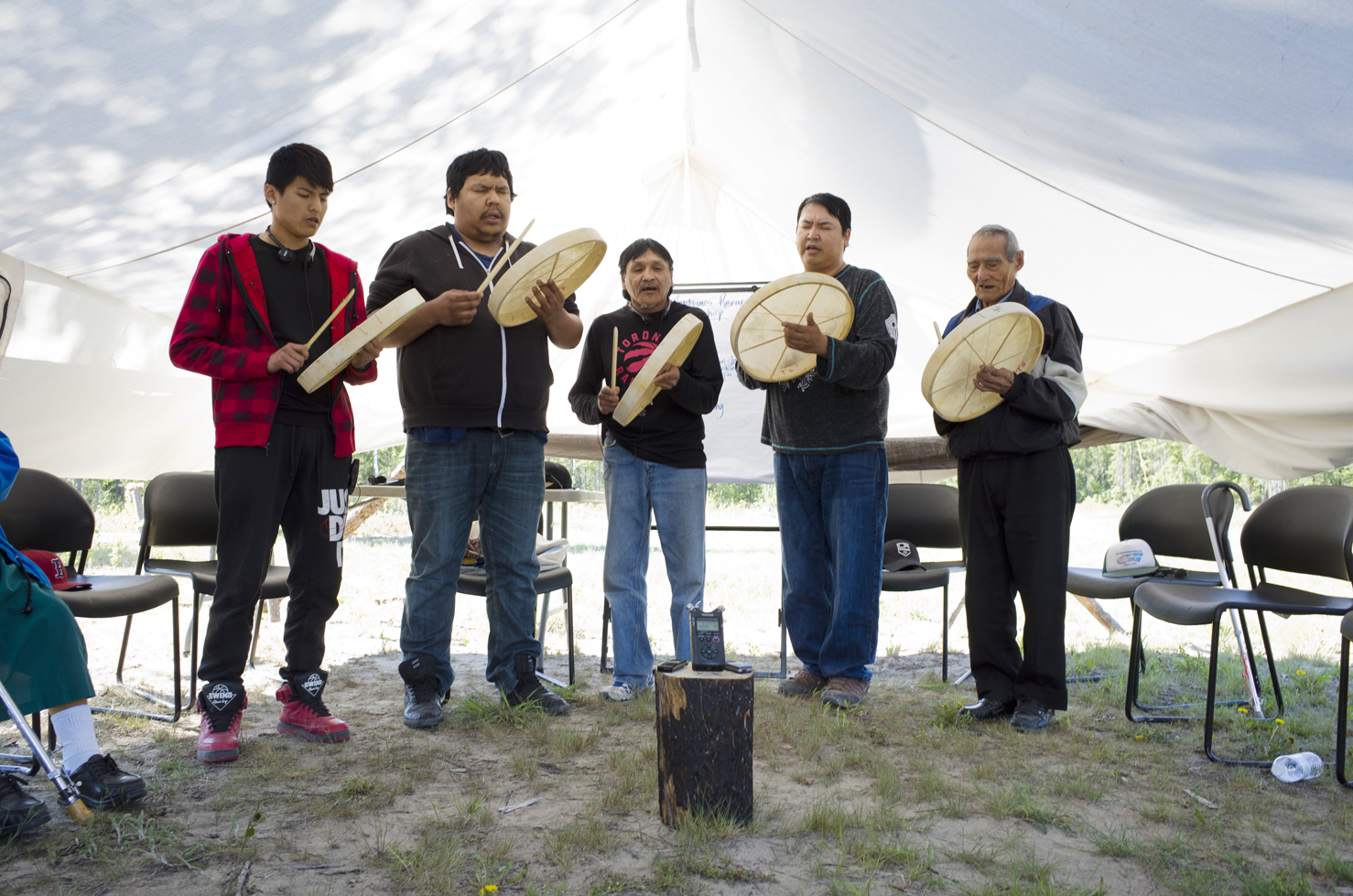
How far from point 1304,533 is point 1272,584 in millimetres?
200

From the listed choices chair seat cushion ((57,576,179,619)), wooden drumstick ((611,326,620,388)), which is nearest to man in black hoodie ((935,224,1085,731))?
wooden drumstick ((611,326,620,388))

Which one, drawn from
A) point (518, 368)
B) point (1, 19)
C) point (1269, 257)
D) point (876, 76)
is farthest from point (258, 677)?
point (1269, 257)

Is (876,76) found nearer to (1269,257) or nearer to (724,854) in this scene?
(1269,257)

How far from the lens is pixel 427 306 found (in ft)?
8.75

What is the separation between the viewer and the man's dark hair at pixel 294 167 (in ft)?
8.21

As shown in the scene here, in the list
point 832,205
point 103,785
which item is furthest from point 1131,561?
point 103,785

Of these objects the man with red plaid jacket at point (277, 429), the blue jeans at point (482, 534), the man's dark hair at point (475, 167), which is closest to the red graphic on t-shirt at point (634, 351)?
the blue jeans at point (482, 534)

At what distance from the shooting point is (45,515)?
308 cm

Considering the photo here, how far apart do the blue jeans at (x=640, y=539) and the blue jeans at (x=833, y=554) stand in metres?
0.33

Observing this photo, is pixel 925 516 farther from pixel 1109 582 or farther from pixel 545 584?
pixel 545 584

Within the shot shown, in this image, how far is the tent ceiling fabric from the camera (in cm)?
244

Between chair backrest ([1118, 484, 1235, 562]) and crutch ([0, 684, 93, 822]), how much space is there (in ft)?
12.2

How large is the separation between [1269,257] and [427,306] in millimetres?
2917

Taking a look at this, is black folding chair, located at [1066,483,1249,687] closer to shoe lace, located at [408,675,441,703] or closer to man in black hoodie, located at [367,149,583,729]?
man in black hoodie, located at [367,149,583,729]
